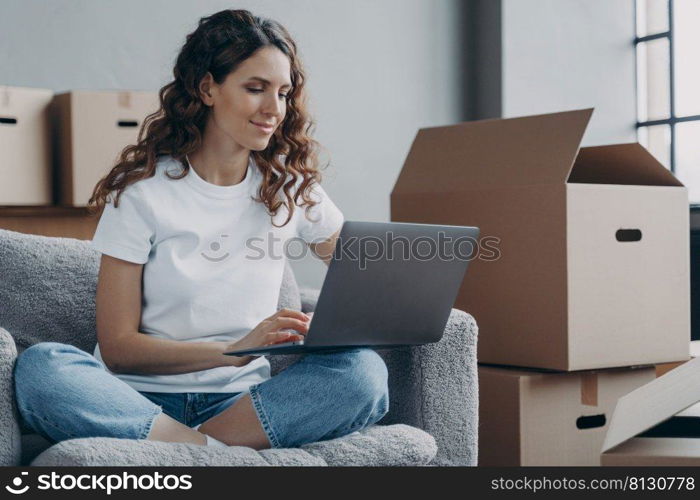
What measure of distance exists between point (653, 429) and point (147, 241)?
0.82m

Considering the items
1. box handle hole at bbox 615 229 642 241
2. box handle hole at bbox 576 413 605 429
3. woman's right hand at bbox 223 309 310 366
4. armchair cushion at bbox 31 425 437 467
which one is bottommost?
box handle hole at bbox 576 413 605 429

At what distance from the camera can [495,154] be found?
5.87ft

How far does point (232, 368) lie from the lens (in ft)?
4.58

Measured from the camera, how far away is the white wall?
265cm

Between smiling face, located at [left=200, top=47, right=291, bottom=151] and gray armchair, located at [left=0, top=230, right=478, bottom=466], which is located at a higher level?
smiling face, located at [left=200, top=47, right=291, bottom=151]

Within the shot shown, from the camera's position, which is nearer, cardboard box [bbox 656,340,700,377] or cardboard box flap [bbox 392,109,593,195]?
cardboard box flap [bbox 392,109,593,195]

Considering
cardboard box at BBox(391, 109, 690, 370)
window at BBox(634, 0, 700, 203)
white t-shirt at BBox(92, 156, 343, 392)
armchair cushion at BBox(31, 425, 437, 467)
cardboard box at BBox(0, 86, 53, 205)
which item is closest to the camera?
armchair cushion at BBox(31, 425, 437, 467)

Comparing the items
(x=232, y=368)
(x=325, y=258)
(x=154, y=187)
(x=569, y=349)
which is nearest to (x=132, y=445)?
(x=232, y=368)

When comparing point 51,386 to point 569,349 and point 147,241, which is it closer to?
point 147,241

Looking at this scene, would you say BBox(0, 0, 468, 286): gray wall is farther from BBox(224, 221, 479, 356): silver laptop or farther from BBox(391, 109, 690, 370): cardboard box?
BBox(224, 221, 479, 356): silver laptop

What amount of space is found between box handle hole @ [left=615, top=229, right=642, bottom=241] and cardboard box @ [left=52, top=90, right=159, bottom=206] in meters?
1.06

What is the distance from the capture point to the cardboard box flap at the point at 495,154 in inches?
65.8

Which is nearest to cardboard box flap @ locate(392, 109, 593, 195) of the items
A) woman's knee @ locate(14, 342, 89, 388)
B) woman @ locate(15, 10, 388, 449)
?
woman @ locate(15, 10, 388, 449)

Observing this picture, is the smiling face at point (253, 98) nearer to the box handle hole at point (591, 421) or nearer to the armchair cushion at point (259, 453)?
the armchair cushion at point (259, 453)
